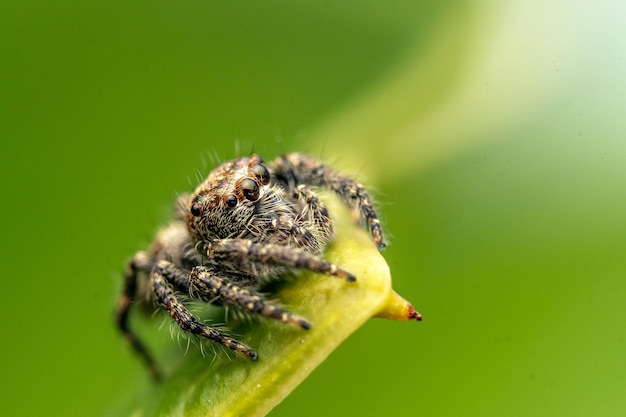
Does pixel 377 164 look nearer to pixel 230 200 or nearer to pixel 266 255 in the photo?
pixel 230 200

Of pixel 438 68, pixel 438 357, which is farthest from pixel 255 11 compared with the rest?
pixel 438 357

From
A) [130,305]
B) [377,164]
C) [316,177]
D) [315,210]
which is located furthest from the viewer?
[130,305]

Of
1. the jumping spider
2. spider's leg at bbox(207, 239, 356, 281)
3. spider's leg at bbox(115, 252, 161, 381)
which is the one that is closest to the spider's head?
the jumping spider

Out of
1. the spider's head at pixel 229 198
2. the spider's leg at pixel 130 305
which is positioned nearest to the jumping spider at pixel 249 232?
the spider's head at pixel 229 198

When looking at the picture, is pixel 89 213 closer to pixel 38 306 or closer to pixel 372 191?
pixel 38 306

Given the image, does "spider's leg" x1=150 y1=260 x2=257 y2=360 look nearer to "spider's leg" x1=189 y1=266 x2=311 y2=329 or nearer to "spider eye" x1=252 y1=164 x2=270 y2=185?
"spider's leg" x1=189 y1=266 x2=311 y2=329

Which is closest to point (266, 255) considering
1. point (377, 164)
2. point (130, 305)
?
point (377, 164)
